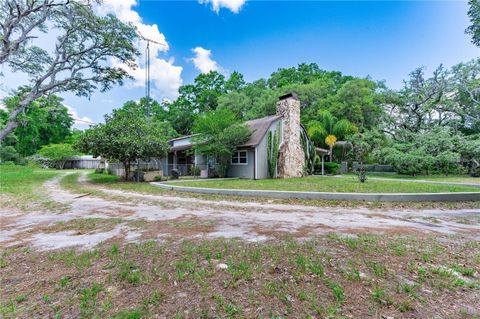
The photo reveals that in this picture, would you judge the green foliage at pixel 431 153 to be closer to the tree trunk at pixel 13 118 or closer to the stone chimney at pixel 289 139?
the stone chimney at pixel 289 139

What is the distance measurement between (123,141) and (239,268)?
1339 centimetres

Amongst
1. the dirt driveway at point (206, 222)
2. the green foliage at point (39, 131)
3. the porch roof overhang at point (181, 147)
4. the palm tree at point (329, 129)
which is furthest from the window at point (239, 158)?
the green foliage at point (39, 131)

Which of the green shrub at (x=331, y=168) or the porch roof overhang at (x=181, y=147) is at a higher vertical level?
the porch roof overhang at (x=181, y=147)

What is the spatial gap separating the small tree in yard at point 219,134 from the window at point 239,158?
68cm

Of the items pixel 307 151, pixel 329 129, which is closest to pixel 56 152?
pixel 307 151

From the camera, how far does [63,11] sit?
1412 centimetres

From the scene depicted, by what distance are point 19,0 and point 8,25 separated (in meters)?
1.42

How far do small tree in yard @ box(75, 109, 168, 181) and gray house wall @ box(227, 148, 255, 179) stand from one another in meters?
5.11

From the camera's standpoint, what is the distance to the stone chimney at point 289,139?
1603cm

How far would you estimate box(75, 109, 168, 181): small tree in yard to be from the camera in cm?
1433

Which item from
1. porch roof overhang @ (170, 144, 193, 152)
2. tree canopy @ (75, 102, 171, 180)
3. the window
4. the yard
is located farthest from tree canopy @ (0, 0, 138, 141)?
the yard

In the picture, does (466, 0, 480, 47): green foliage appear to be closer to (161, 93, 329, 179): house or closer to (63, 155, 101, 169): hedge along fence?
(161, 93, 329, 179): house

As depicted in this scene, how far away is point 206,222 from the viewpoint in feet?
18.4

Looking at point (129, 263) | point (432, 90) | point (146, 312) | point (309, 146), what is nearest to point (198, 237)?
point (129, 263)
